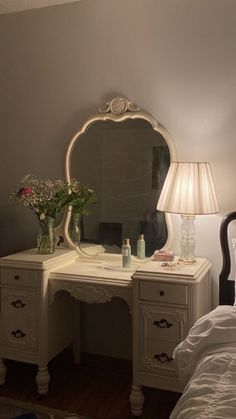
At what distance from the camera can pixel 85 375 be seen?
2.61 meters

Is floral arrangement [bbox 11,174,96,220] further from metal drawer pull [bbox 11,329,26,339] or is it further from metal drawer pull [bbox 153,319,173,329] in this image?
metal drawer pull [bbox 153,319,173,329]

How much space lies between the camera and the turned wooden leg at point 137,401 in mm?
2113

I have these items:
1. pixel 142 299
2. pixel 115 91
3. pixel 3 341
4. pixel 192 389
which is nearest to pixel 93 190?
pixel 115 91

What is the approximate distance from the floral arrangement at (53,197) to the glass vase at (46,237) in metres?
0.04

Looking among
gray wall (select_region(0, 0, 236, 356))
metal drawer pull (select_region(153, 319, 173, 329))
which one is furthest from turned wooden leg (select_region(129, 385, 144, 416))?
gray wall (select_region(0, 0, 236, 356))

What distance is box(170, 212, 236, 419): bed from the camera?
1.07 m

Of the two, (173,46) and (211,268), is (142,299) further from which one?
(173,46)

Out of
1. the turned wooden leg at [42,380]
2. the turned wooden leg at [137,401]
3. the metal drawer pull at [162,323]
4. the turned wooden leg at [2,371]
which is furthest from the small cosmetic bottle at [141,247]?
the turned wooden leg at [2,371]

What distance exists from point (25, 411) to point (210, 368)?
132cm

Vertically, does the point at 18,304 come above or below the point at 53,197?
below

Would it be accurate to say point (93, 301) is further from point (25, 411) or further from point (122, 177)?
point (122, 177)

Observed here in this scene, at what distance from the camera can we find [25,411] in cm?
217

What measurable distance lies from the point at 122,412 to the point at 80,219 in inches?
48.1

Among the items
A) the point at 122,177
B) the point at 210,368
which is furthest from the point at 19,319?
the point at 210,368
